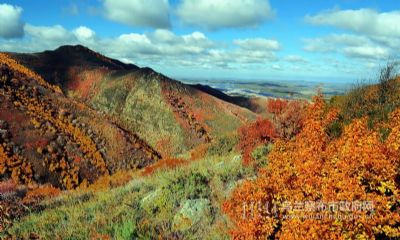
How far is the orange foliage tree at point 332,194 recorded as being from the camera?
24.6ft

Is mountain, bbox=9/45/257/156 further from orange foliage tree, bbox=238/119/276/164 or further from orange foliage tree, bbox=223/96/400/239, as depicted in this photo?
orange foliage tree, bbox=223/96/400/239

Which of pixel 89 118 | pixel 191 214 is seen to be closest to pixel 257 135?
pixel 191 214

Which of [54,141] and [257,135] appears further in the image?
[54,141]

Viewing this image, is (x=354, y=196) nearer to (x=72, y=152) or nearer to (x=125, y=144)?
(x=72, y=152)

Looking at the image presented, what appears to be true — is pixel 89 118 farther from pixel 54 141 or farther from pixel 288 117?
pixel 288 117

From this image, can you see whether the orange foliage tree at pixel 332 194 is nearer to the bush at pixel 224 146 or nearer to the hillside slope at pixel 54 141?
the bush at pixel 224 146

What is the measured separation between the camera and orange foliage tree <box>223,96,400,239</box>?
24.6 feet

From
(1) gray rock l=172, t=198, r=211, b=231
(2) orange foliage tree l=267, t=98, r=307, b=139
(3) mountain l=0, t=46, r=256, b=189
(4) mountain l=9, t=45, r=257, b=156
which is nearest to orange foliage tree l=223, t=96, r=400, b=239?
(1) gray rock l=172, t=198, r=211, b=231

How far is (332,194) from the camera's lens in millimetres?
7938

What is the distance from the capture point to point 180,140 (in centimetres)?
5500

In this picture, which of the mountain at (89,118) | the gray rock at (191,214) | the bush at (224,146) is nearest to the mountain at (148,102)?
the mountain at (89,118)

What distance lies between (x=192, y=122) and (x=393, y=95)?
4113 centimetres

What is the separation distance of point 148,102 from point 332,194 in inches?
2254

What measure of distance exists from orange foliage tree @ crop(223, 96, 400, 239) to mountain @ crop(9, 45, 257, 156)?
43429mm
